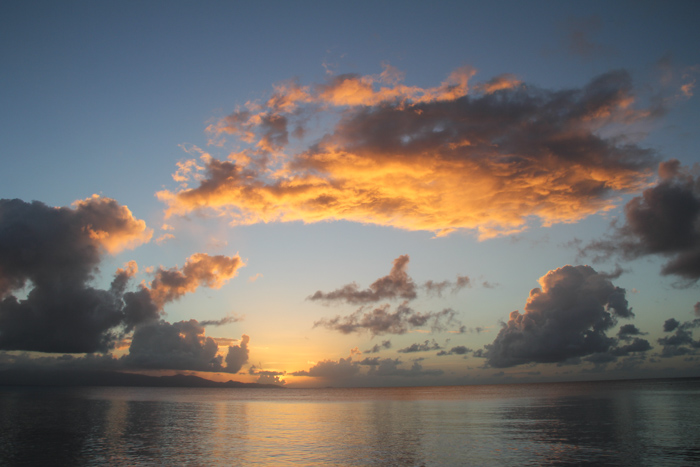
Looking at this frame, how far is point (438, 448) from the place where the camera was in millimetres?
48594

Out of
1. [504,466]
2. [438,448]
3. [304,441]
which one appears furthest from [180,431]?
[504,466]

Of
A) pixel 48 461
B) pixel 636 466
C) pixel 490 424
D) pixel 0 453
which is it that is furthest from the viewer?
pixel 490 424

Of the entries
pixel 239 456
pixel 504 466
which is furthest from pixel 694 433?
pixel 239 456

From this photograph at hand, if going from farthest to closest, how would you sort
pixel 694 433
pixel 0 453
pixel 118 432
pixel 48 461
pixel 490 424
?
pixel 490 424, pixel 118 432, pixel 694 433, pixel 0 453, pixel 48 461

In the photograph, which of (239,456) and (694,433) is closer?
(239,456)

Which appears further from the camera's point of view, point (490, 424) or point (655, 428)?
point (490, 424)

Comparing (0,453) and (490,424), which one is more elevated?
(0,453)

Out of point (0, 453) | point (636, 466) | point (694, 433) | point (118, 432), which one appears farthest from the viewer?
point (118, 432)

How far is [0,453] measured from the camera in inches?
1766

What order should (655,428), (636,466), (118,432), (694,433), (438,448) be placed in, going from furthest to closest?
1. (118,432)
2. (655,428)
3. (694,433)
4. (438,448)
5. (636,466)

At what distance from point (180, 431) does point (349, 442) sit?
31.2m

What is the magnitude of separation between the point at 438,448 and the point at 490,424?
96.5 ft

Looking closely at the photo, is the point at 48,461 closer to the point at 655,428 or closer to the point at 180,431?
→ the point at 180,431

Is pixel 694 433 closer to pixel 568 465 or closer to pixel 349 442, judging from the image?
pixel 568 465
